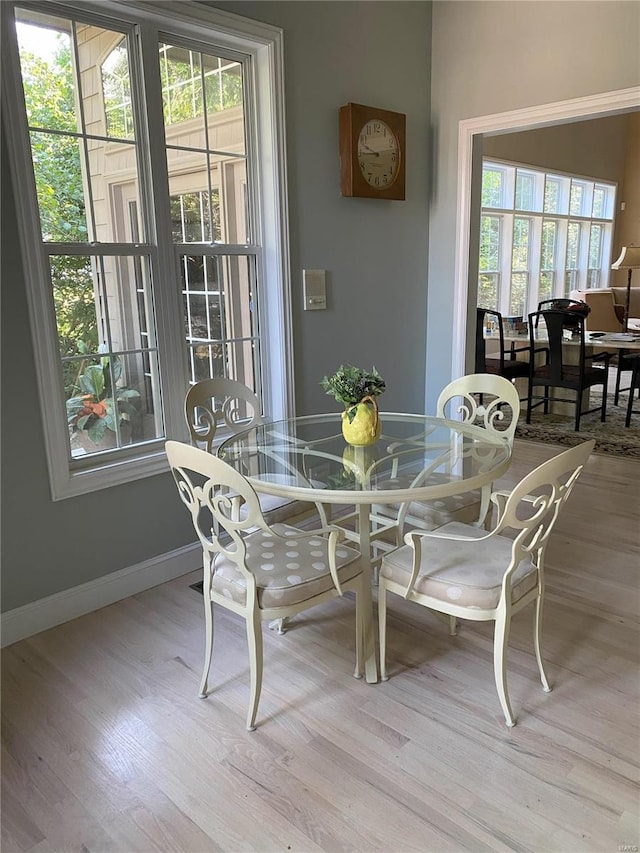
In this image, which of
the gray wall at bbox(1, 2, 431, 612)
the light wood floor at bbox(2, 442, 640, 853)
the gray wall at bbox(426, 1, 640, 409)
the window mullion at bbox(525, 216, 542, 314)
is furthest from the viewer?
the window mullion at bbox(525, 216, 542, 314)

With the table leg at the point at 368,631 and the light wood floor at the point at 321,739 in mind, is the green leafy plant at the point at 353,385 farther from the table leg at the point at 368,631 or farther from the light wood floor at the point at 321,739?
the light wood floor at the point at 321,739

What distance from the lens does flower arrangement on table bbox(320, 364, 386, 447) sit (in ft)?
7.52

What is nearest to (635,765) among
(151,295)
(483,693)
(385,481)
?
(483,693)

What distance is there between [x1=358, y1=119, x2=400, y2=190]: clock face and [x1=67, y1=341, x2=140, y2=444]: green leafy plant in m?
1.81

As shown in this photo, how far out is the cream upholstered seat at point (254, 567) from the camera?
1836 millimetres

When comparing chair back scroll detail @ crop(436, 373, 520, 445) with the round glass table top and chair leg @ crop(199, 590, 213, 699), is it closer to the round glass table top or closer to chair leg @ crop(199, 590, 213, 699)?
the round glass table top

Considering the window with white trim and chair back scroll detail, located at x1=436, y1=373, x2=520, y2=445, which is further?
the window with white trim

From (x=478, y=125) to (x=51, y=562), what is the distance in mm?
3367

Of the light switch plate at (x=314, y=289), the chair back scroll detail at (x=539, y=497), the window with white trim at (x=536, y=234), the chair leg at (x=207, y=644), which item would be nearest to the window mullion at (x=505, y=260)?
the window with white trim at (x=536, y=234)

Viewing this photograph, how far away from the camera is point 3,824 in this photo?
5.54 feet

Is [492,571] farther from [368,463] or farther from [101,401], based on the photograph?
[101,401]

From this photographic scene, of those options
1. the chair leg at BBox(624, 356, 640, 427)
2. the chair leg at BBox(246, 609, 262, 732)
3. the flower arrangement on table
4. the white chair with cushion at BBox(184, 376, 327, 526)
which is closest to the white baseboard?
the white chair with cushion at BBox(184, 376, 327, 526)

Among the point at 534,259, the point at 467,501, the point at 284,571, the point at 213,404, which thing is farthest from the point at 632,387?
the point at 284,571

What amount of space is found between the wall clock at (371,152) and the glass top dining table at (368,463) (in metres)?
1.52
